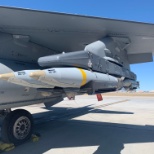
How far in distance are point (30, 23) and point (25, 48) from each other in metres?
1.20

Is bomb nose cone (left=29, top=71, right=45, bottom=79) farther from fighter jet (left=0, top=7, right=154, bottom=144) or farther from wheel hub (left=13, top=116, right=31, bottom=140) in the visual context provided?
wheel hub (left=13, top=116, right=31, bottom=140)

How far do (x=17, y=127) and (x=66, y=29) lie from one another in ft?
12.0

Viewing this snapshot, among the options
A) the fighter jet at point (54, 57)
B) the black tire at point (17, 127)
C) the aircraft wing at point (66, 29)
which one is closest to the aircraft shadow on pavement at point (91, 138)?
the black tire at point (17, 127)

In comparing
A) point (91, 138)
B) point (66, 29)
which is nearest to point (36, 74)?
point (66, 29)

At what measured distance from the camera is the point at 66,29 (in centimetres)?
727

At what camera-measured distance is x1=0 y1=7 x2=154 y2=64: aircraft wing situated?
20.7ft

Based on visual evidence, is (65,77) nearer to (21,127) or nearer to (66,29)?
(66,29)

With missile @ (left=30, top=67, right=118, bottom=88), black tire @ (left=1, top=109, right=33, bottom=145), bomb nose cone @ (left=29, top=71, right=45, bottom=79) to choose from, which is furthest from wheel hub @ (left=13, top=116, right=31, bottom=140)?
bomb nose cone @ (left=29, top=71, right=45, bottom=79)

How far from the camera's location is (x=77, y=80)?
533 centimetres

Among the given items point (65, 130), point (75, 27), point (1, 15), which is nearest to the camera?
point (1, 15)

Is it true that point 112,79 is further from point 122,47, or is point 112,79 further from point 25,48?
point 25,48

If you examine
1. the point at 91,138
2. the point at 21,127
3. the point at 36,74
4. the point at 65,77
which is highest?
the point at 36,74

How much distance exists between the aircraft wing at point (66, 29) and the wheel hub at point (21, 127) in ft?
7.95

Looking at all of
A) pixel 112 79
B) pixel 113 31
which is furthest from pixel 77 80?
pixel 113 31
